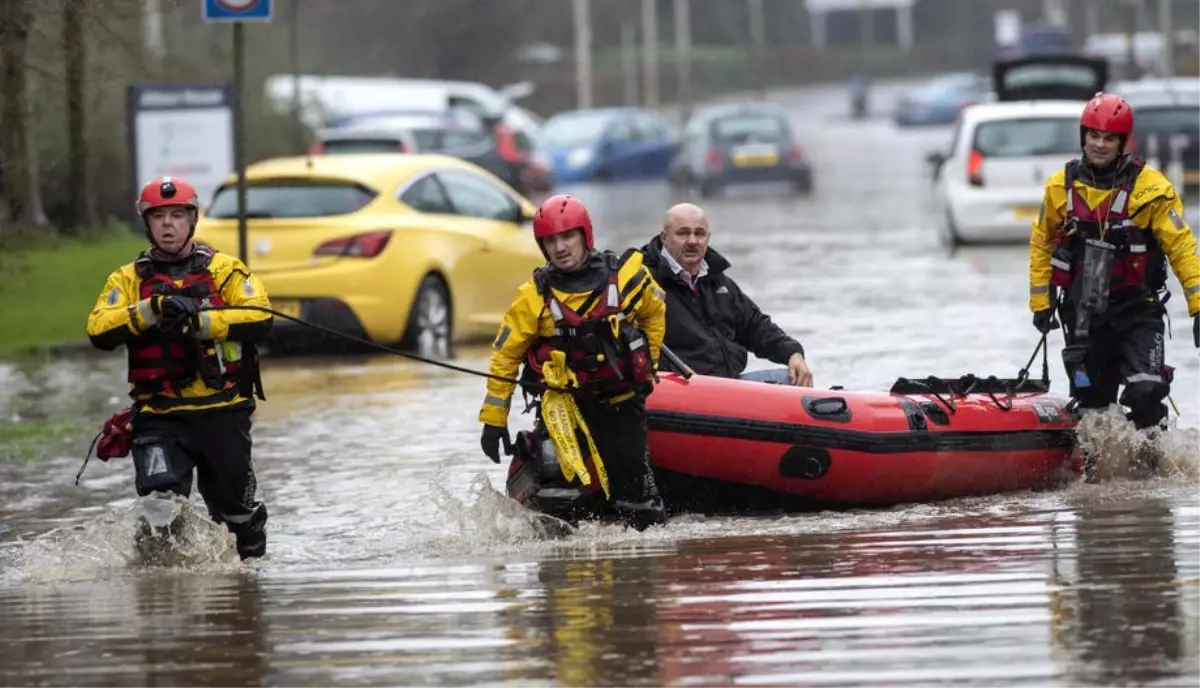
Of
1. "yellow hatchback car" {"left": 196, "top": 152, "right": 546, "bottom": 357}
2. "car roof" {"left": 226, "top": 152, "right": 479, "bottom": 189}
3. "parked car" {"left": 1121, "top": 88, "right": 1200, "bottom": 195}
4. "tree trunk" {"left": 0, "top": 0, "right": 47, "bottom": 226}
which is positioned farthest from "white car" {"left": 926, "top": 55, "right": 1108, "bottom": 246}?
"tree trunk" {"left": 0, "top": 0, "right": 47, "bottom": 226}

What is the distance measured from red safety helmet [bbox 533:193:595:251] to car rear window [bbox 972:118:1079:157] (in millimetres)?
16038

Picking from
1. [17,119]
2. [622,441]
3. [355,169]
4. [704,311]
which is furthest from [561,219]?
[17,119]

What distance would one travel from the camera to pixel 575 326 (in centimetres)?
945

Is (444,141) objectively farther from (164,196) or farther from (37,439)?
(164,196)

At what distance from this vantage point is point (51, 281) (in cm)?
2347

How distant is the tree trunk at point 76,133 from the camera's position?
840 inches

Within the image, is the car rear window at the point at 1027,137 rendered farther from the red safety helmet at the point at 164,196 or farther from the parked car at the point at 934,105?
the parked car at the point at 934,105

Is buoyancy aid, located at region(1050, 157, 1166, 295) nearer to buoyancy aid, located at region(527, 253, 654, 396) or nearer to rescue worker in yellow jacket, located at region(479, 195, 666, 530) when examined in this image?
rescue worker in yellow jacket, located at region(479, 195, 666, 530)

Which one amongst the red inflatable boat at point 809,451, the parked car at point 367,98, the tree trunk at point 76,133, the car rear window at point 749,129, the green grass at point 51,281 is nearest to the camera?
the red inflatable boat at point 809,451

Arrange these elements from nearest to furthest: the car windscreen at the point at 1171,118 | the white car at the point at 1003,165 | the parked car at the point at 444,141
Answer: the white car at the point at 1003,165
the parked car at the point at 444,141
the car windscreen at the point at 1171,118

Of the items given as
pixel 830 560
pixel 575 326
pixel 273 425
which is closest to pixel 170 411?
pixel 575 326

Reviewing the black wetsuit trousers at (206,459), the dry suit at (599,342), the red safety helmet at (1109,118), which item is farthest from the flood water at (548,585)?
the red safety helmet at (1109,118)

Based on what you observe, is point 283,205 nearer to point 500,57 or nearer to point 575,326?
point 575,326

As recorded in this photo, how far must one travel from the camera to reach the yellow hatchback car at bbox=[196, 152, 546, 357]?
17172 millimetres
